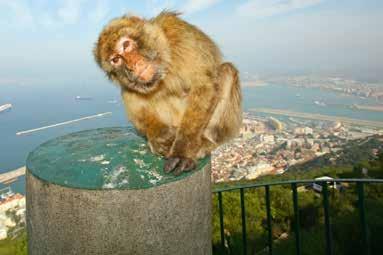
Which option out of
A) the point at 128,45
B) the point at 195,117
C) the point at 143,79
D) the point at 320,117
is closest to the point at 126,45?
the point at 128,45

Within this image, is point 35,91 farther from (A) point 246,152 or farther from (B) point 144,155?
(B) point 144,155

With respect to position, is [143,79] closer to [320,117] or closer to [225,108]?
[225,108]

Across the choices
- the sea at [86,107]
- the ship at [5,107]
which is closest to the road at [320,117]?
the sea at [86,107]

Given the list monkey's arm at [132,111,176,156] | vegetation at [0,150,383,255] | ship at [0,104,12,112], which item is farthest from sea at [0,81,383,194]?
monkey's arm at [132,111,176,156]

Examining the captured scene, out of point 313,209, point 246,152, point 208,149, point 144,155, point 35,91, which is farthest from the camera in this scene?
point 35,91

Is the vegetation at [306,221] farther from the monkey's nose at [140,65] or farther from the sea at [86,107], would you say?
the sea at [86,107]

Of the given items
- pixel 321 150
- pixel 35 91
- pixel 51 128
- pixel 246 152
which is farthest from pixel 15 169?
pixel 35 91
